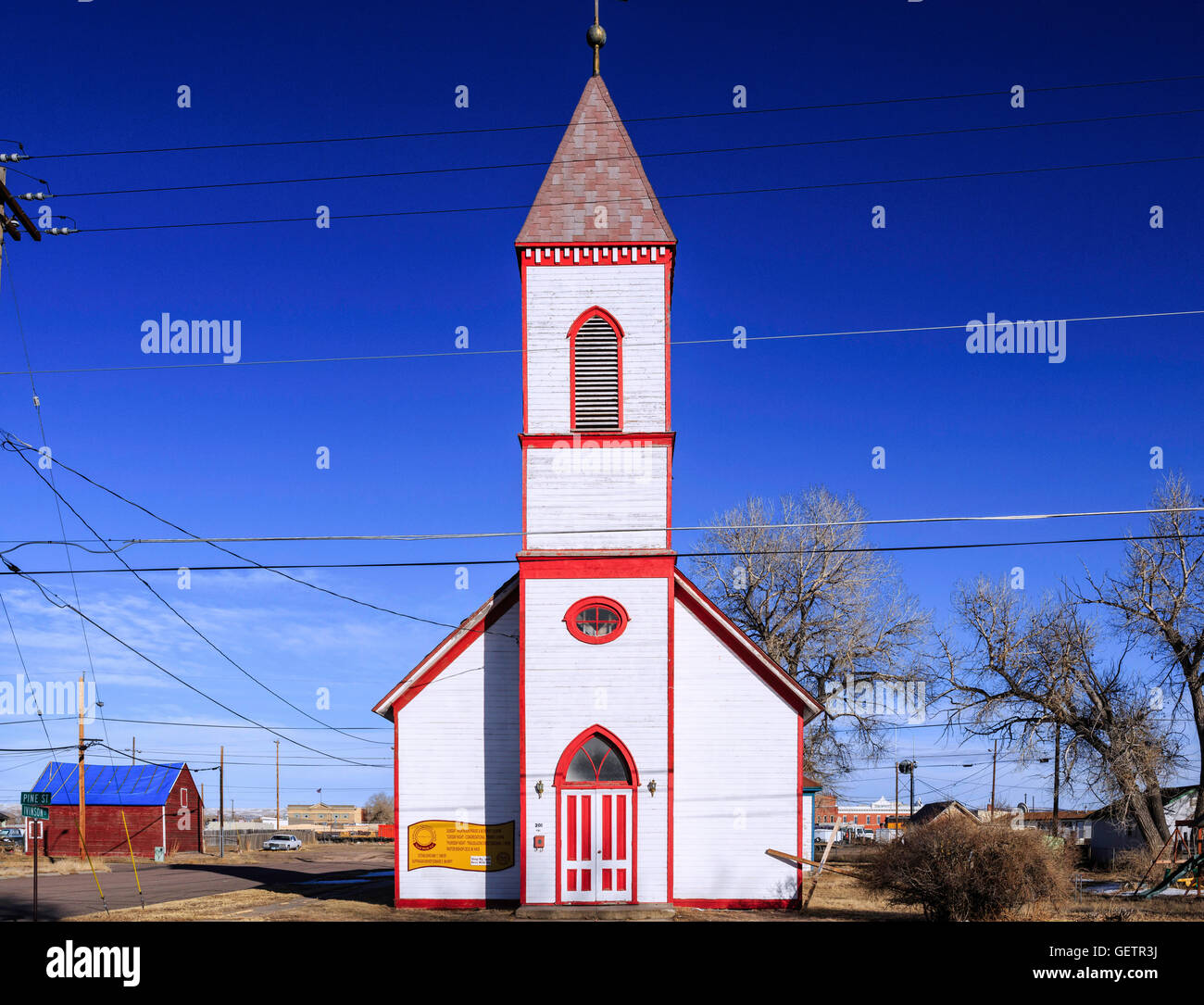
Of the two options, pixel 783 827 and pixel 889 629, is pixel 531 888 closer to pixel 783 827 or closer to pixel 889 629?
pixel 783 827

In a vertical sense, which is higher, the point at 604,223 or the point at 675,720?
the point at 604,223

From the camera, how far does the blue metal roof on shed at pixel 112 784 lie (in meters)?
61.6

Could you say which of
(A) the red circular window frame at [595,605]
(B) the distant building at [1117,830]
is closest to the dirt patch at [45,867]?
(A) the red circular window frame at [595,605]

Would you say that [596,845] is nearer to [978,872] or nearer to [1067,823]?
[978,872]

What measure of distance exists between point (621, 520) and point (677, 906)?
27.0ft

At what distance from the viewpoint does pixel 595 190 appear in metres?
24.6

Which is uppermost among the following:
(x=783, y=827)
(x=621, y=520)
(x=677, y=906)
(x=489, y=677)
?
(x=621, y=520)

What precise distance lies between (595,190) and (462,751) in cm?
1318

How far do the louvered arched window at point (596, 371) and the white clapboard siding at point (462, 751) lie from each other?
16.6ft

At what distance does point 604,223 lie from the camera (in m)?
24.1
